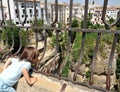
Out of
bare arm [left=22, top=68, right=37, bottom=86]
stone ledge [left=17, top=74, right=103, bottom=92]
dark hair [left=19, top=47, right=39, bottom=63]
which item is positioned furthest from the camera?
dark hair [left=19, top=47, right=39, bottom=63]

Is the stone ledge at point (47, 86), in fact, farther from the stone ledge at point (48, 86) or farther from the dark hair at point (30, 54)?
the dark hair at point (30, 54)

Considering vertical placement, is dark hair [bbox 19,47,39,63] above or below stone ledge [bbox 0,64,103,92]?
above

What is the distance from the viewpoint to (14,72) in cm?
254

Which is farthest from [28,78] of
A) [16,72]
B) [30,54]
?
[30,54]

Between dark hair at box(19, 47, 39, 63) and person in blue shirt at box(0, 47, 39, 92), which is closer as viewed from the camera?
person in blue shirt at box(0, 47, 39, 92)

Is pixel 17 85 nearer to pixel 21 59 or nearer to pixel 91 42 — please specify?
pixel 21 59

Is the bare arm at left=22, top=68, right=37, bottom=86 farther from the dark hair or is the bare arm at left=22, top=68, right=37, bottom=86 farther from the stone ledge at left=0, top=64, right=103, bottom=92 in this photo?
the dark hair

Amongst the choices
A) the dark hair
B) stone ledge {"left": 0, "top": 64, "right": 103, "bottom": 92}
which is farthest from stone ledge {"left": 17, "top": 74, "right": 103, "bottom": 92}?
the dark hair

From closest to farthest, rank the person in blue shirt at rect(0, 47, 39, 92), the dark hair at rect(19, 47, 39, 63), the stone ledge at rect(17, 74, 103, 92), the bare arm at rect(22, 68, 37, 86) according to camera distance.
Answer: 1. the stone ledge at rect(17, 74, 103, 92)
2. the bare arm at rect(22, 68, 37, 86)
3. the person in blue shirt at rect(0, 47, 39, 92)
4. the dark hair at rect(19, 47, 39, 63)

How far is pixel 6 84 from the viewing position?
2.57 metres

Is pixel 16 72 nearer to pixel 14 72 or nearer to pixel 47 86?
pixel 14 72

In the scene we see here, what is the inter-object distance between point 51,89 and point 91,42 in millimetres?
19813

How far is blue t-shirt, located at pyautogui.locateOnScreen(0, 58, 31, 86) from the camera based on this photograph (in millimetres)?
2535

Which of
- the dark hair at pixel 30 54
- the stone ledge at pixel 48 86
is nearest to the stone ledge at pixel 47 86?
the stone ledge at pixel 48 86
